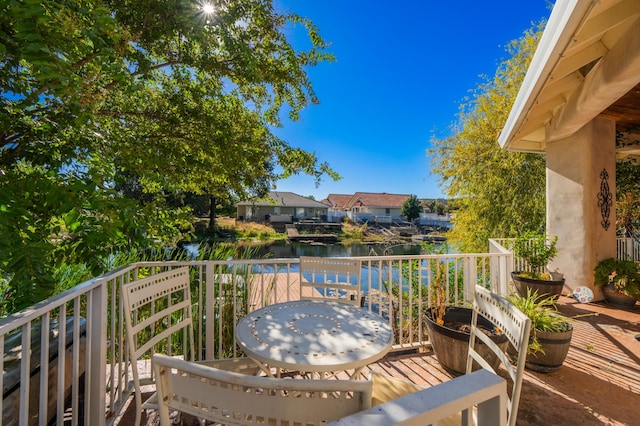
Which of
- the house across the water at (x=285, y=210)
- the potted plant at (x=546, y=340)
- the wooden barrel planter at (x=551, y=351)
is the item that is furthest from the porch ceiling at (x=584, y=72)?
the house across the water at (x=285, y=210)

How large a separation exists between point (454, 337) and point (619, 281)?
3.87m

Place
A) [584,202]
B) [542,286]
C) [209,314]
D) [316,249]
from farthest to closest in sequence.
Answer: [316,249], [584,202], [542,286], [209,314]

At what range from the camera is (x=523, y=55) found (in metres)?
7.41

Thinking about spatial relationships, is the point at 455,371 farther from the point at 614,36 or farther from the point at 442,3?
the point at 442,3

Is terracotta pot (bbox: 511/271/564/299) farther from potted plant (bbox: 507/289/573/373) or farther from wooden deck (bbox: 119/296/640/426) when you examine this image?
potted plant (bbox: 507/289/573/373)

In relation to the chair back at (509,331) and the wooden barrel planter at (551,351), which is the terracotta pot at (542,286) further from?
the chair back at (509,331)

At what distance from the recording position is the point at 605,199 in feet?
15.0

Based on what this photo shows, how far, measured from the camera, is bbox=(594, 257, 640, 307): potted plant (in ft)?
13.6

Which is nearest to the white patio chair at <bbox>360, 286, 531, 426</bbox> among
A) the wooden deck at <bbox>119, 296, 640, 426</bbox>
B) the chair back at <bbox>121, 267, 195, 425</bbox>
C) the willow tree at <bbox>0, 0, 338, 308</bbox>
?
the wooden deck at <bbox>119, 296, 640, 426</bbox>

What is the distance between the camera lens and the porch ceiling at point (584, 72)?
2.60 meters

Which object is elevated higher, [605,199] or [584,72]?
[584,72]

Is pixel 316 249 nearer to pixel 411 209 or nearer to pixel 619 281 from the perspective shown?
pixel 619 281

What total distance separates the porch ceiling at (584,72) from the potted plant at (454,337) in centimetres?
253

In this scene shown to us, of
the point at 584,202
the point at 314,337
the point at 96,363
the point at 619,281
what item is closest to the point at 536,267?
the point at 619,281
